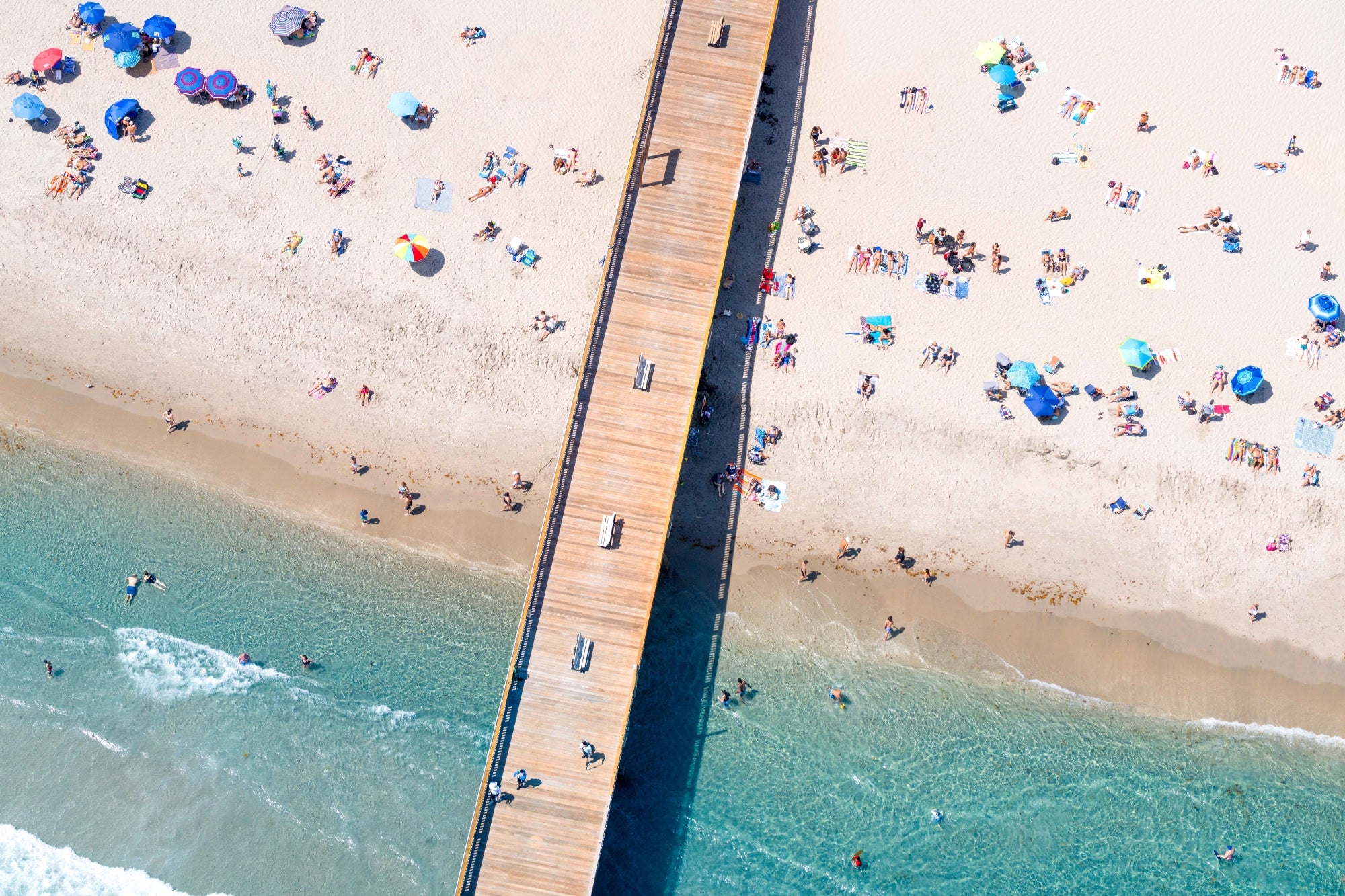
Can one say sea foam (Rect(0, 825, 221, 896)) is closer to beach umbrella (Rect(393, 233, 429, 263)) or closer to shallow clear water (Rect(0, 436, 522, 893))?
shallow clear water (Rect(0, 436, 522, 893))

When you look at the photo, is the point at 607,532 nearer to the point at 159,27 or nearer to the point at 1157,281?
the point at 1157,281

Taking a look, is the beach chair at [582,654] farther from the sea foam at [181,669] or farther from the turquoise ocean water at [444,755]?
the sea foam at [181,669]

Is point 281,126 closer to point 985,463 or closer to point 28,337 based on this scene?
point 28,337

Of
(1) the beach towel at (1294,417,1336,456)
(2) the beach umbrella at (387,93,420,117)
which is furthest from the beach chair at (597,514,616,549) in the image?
(1) the beach towel at (1294,417,1336,456)

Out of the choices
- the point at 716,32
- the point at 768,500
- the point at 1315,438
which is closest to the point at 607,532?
the point at 768,500

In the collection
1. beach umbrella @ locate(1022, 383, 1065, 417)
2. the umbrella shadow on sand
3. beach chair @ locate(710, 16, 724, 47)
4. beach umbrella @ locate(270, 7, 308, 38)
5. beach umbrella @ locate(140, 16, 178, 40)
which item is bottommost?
beach umbrella @ locate(1022, 383, 1065, 417)

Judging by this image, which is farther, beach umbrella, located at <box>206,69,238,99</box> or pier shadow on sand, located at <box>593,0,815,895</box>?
beach umbrella, located at <box>206,69,238,99</box>

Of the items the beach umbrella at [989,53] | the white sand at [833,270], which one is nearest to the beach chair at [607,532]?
the white sand at [833,270]
